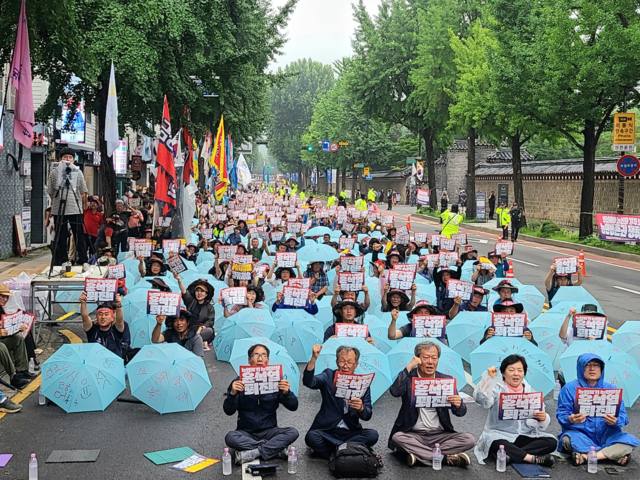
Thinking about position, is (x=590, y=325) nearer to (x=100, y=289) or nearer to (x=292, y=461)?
(x=292, y=461)

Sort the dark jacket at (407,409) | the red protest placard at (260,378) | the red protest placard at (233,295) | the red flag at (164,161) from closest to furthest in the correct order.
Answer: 1. the red protest placard at (260,378)
2. the dark jacket at (407,409)
3. the red protest placard at (233,295)
4. the red flag at (164,161)

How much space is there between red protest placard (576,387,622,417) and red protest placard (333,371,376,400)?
1.92 m

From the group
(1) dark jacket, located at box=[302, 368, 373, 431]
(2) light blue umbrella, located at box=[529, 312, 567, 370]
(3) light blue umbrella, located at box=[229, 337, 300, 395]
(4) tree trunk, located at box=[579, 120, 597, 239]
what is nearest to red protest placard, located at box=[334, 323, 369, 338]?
(3) light blue umbrella, located at box=[229, 337, 300, 395]

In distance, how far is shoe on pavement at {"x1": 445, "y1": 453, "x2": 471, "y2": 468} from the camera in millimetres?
7582

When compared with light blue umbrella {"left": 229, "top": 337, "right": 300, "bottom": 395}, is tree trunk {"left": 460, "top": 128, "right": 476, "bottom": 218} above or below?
above

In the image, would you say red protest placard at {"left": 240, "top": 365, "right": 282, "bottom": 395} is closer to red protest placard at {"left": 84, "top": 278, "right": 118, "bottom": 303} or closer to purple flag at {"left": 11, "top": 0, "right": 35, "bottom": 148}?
red protest placard at {"left": 84, "top": 278, "right": 118, "bottom": 303}

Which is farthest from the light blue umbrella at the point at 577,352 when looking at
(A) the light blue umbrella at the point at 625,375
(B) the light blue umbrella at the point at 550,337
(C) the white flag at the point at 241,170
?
(C) the white flag at the point at 241,170

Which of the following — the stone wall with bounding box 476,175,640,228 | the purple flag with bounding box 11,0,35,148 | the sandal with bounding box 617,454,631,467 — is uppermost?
the purple flag with bounding box 11,0,35,148

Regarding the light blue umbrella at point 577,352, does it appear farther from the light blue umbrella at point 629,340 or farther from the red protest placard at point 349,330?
the red protest placard at point 349,330

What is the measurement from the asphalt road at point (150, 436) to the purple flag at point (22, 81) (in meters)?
3.80

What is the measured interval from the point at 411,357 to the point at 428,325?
532 millimetres

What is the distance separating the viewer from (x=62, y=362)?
9094 millimetres

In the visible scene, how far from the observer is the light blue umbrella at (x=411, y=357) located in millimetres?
9281

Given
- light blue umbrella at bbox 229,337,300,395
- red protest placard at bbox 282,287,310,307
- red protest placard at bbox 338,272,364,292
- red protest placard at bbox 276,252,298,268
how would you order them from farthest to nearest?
red protest placard at bbox 276,252,298,268
red protest placard at bbox 338,272,364,292
red protest placard at bbox 282,287,310,307
light blue umbrella at bbox 229,337,300,395
